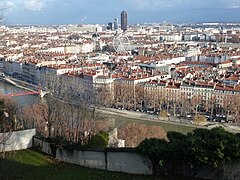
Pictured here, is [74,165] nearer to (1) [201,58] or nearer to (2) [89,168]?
(2) [89,168]

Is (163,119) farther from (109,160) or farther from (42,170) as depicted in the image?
(42,170)

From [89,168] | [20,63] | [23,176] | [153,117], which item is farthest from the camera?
[20,63]

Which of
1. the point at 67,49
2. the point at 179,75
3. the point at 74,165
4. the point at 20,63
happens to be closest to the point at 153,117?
the point at 179,75

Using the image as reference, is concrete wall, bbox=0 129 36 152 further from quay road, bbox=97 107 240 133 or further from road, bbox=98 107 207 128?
road, bbox=98 107 207 128

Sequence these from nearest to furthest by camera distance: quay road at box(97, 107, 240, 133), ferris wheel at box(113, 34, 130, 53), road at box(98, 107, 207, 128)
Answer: quay road at box(97, 107, 240, 133), road at box(98, 107, 207, 128), ferris wheel at box(113, 34, 130, 53)

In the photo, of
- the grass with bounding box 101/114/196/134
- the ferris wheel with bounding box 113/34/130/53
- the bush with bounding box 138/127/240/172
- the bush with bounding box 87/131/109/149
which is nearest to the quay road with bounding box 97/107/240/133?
the grass with bounding box 101/114/196/134

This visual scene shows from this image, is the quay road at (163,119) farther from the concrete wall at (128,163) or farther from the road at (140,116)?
the concrete wall at (128,163)
